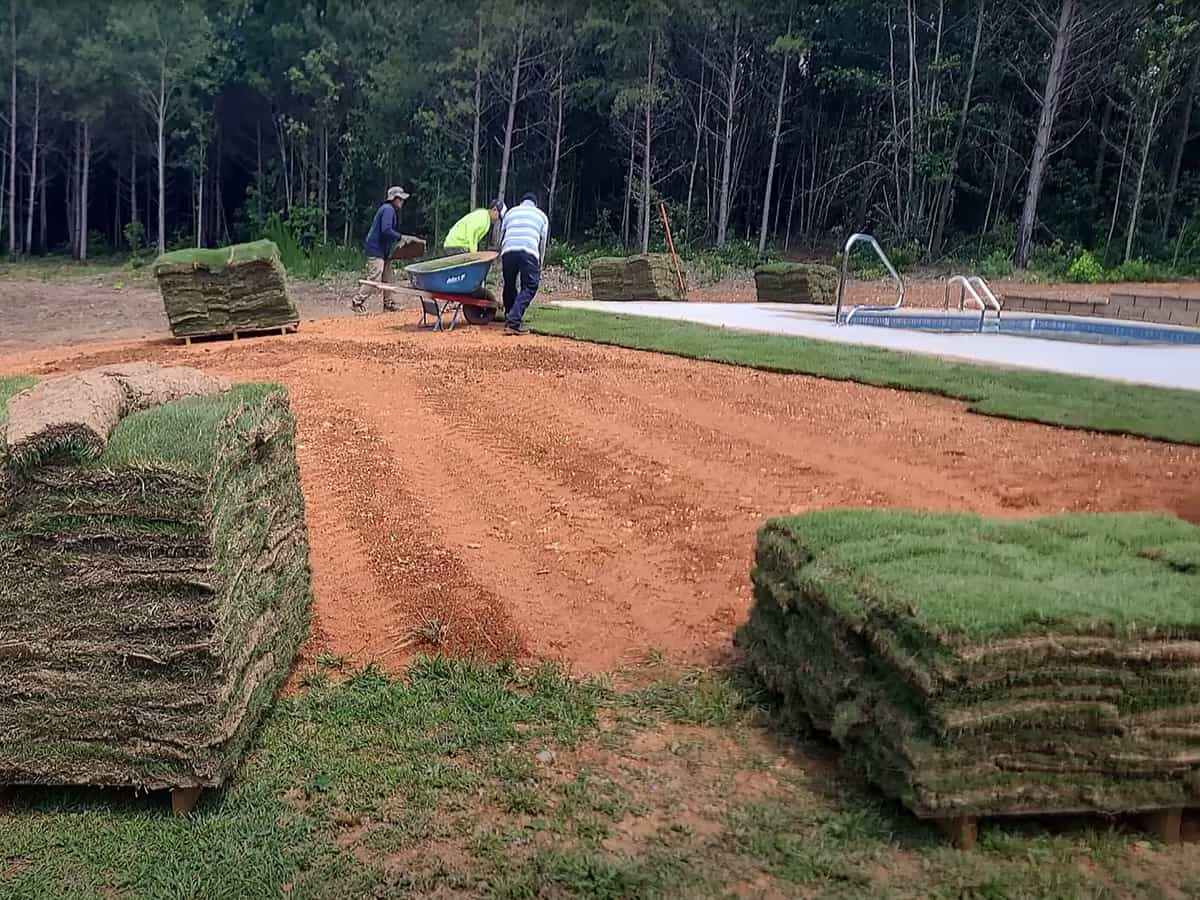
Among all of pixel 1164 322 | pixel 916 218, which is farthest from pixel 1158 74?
pixel 1164 322

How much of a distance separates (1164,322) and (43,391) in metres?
14.1

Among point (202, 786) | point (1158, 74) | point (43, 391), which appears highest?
point (1158, 74)

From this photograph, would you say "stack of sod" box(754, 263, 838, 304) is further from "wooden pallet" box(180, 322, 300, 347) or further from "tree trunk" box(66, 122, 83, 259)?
"tree trunk" box(66, 122, 83, 259)

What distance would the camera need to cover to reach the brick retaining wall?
44.6 ft

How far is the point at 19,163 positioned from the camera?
30.8 m

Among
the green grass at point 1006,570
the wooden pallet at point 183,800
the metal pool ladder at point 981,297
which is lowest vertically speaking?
the wooden pallet at point 183,800

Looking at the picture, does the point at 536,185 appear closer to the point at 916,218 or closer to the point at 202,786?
the point at 916,218

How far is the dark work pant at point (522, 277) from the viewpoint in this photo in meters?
10.9

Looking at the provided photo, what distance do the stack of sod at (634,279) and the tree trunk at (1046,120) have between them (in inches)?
375

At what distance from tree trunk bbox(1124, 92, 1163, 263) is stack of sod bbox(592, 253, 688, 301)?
33.2ft

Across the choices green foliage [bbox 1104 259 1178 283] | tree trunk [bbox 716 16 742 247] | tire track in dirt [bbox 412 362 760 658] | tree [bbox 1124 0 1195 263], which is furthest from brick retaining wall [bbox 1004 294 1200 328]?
tree trunk [bbox 716 16 742 247]

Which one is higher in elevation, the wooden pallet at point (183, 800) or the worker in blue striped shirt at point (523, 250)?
the worker in blue striped shirt at point (523, 250)

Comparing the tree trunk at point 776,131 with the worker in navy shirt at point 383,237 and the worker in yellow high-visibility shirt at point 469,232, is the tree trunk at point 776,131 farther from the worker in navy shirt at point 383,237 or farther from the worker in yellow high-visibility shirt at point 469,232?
the worker in yellow high-visibility shirt at point 469,232

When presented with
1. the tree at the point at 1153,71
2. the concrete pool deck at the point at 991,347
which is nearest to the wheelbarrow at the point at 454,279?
the concrete pool deck at the point at 991,347
